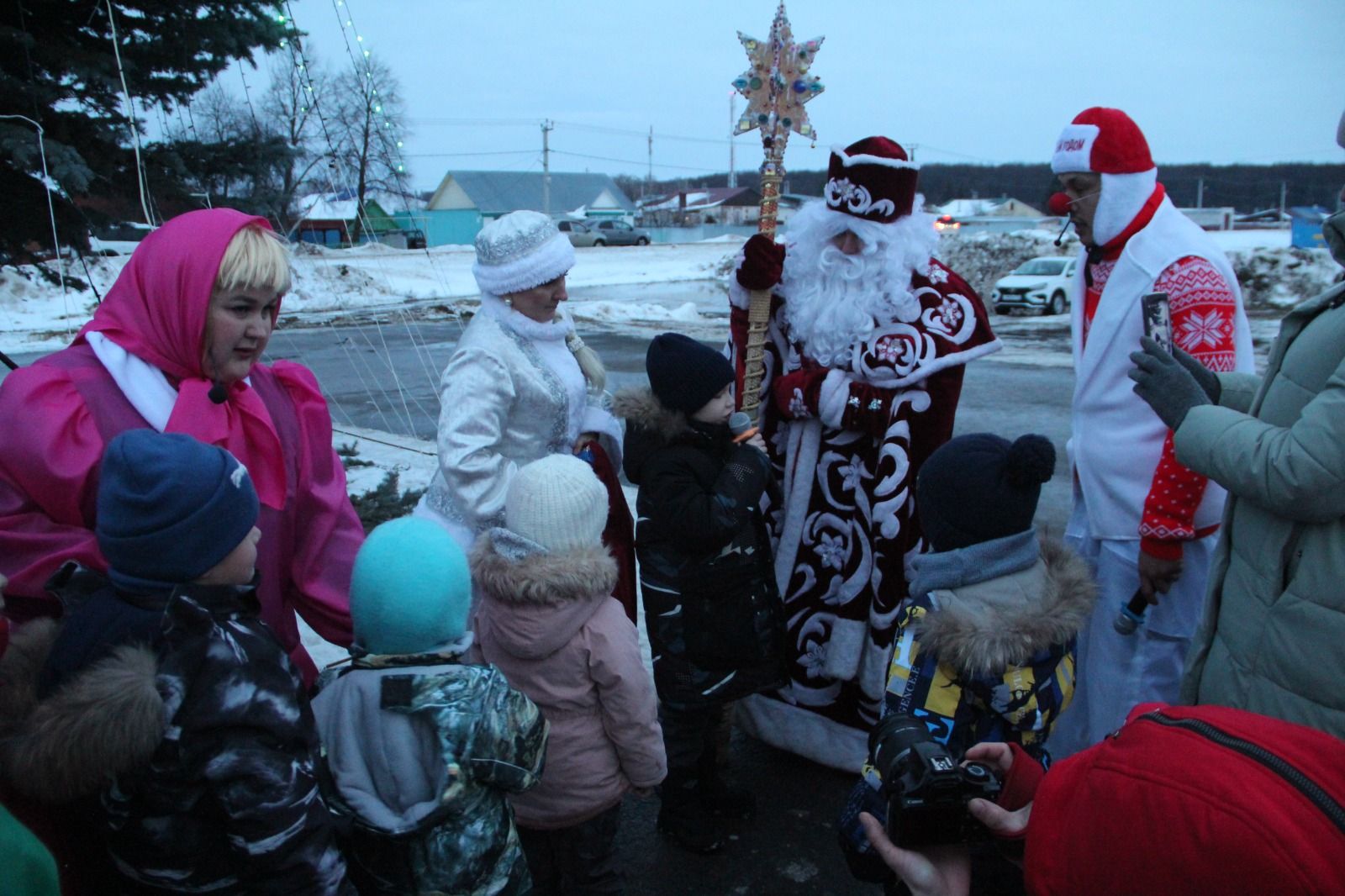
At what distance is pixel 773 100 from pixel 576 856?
2.59 meters

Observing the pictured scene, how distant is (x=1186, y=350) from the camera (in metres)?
2.59

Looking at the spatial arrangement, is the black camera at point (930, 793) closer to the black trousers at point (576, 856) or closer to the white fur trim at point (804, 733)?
the black trousers at point (576, 856)

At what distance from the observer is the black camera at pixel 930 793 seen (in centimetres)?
136

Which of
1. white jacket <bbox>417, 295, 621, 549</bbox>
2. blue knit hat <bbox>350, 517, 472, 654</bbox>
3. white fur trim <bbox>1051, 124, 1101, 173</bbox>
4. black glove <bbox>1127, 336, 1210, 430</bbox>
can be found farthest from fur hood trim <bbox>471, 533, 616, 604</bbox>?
white fur trim <bbox>1051, 124, 1101, 173</bbox>

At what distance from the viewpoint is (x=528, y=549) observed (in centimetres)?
230

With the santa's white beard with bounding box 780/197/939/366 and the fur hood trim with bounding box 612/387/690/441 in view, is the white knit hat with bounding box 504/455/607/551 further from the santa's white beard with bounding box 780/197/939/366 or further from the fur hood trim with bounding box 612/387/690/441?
the santa's white beard with bounding box 780/197/939/366

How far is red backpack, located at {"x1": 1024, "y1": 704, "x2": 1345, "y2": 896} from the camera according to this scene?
911 mm

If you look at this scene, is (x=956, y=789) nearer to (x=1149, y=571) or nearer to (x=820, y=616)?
(x=1149, y=571)

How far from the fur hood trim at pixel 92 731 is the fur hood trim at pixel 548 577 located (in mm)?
882

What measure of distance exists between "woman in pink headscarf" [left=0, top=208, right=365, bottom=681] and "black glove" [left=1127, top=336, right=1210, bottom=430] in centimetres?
190

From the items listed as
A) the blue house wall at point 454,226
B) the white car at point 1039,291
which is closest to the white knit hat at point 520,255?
the white car at point 1039,291

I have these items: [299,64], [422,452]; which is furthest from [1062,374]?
[299,64]

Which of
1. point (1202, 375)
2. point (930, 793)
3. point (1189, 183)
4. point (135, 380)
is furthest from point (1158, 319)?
point (1189, 183)

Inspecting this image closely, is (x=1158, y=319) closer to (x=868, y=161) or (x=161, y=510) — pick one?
(x=868, y=161)
